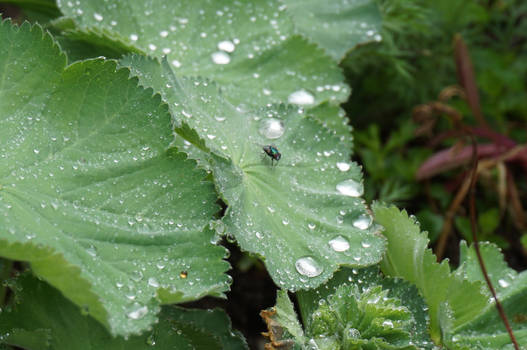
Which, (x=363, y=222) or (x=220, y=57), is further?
(x=220, y=57)

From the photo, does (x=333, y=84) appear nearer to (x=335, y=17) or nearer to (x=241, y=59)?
(x=241, y=59)

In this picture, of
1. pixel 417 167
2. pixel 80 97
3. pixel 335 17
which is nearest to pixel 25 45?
pixel 80 97

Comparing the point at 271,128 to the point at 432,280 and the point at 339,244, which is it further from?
the point at 432,280

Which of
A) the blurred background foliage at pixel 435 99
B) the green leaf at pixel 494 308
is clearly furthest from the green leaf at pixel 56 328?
the blurred background foliage at pixel 435 99

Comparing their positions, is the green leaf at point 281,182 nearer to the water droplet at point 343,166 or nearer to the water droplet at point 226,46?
the water droplet at point 343,166

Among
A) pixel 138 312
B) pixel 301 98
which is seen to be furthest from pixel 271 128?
pixel 138 312

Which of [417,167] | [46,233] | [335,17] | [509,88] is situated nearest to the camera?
[46,233]
